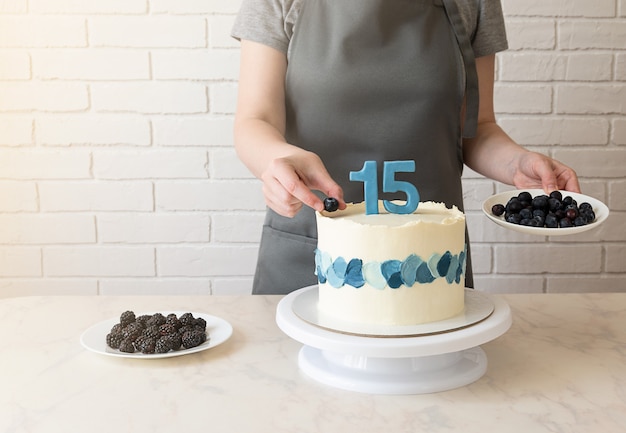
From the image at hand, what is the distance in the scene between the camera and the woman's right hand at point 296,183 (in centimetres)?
109

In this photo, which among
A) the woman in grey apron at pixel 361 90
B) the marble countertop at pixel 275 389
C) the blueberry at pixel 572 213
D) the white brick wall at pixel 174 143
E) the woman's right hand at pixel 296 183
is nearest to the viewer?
the marble countertop at pixel 275 389

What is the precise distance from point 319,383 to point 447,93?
812mm

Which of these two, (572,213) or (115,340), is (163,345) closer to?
(115,340)

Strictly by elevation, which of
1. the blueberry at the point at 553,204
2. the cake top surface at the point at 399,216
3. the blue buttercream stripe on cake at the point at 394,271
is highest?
the blueberry at the point at 553,204

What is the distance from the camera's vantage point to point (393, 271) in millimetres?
995

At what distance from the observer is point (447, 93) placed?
1.59 meters

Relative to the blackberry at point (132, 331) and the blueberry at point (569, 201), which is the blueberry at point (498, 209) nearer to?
the blueberry at point (569, 201)

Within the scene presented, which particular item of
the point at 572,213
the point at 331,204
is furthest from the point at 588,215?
the point at 331,204

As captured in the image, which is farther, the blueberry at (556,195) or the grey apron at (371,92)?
the grey apron at (371,92)

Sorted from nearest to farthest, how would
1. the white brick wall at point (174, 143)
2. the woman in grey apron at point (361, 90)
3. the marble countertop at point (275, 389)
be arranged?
the marble countertop at point (275, 389) → the woman in grey apron at point (361, 90) → the white brick wall at point (174, 143)

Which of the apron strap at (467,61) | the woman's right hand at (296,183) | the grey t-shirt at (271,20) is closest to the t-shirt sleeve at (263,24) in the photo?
the grey t-shirt at (271,20)

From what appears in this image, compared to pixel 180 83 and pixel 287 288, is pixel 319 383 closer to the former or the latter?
pixel 287 288

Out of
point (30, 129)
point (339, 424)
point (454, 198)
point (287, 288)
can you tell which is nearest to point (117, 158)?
point (30, 129)

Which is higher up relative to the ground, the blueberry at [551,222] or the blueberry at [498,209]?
the blueberry at [498,209]
